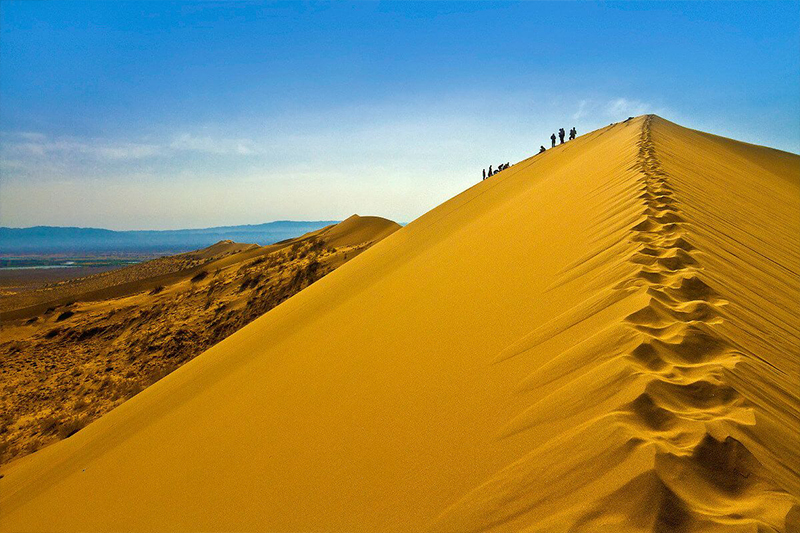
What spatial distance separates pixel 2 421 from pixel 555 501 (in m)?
11.2

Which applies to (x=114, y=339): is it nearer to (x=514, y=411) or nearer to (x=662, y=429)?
(x=514, y=411)

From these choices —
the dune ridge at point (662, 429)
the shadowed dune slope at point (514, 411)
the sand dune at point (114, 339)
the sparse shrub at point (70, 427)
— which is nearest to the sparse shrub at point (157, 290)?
the sand dune at point (114, 339)

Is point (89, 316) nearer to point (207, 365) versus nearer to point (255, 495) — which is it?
point (207, 365)

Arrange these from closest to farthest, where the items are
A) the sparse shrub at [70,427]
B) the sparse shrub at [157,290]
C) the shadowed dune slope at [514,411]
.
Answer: the shadowed dune slope at [514,411] → the sparse shrub at [70,427] → the sparse shrub at [157,290]

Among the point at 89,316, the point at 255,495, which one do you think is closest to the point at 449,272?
the point at 255,495

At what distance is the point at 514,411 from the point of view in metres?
2.27

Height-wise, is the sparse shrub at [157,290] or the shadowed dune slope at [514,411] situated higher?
the shadowed dune slope at [514,411]

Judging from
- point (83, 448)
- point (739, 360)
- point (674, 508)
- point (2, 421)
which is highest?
point (739, 360)

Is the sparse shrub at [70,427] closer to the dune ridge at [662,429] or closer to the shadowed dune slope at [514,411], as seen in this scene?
the shadowed dune slope at [514,411]

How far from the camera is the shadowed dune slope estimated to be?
1.66 m

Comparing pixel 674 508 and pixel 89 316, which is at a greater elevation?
pixel 674 508

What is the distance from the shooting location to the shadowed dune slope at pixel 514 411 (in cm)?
166

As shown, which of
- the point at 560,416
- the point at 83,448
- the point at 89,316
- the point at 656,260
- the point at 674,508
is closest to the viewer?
the point at 674,508

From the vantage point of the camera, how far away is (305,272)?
14227 mm
